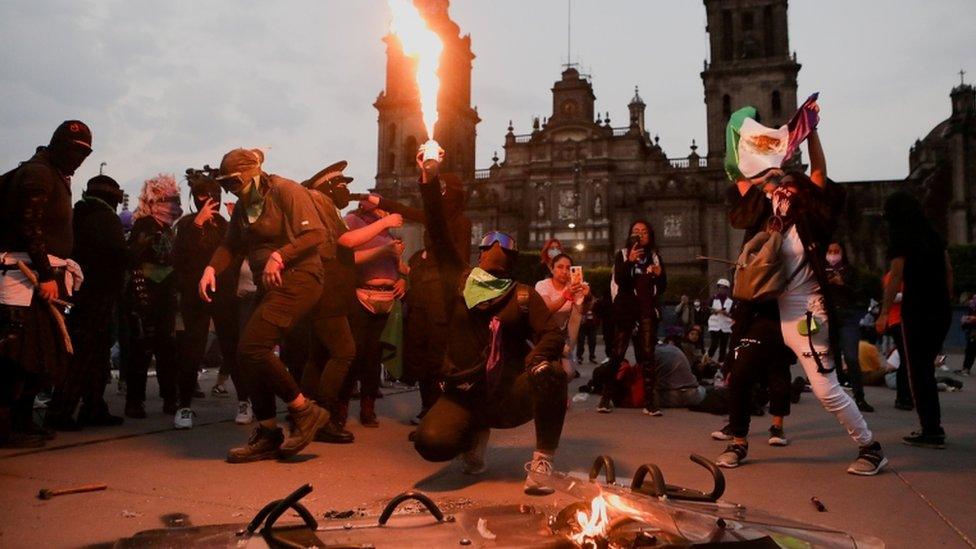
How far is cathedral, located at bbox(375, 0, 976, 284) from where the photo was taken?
51719 millimetres

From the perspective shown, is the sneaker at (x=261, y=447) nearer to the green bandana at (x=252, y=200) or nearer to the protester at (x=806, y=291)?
the green bandana at (x=252, y=200)

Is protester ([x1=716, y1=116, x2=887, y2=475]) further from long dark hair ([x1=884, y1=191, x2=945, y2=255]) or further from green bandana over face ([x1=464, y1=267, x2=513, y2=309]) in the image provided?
green bandana over face ([x1=464, y1=267, x2=513, y2=309])

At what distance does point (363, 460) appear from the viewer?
4.56 meters

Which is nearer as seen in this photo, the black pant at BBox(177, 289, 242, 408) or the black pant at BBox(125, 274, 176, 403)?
the black pant at BBox(177, 289, 242, 408)

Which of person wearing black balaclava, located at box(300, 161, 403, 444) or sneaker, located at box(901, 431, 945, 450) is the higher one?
person wearing black balaclava, located at box(300, 161, 403, 444)

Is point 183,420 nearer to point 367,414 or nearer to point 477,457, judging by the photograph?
point 367,414

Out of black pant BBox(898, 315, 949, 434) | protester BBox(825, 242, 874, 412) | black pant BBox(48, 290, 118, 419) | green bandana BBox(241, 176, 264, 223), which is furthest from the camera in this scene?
protester BBox(825, 242, 874, 412)

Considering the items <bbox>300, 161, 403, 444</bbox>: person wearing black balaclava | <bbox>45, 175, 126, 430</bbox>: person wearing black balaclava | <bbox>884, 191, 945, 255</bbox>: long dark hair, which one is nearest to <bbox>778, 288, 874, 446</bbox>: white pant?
<bbox>884, 191, 945, 255</bbox>: long dark hair

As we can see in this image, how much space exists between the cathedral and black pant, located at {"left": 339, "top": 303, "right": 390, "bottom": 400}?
43.5 metres

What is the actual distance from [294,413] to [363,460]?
1.86 feet

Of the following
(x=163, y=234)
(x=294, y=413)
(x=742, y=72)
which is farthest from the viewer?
(x=742, y=72)

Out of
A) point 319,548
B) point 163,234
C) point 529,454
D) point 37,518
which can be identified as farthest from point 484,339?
point 163,234

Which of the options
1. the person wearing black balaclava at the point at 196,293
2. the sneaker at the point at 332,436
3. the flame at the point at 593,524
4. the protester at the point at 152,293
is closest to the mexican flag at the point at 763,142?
the flame at the point at 593,524

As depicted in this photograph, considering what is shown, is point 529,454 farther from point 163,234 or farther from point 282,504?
point 163,234
